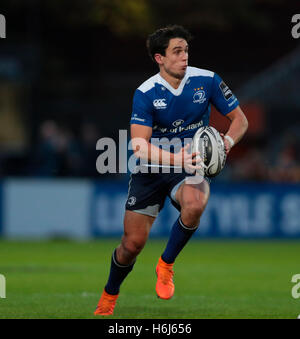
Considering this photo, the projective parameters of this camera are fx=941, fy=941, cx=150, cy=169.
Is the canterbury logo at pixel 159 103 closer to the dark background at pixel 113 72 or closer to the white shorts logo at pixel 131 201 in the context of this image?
the white shorts logo at pixel 131 201

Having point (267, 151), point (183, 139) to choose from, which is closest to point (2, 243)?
point (267, 151)

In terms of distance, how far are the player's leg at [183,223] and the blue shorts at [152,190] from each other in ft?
0.44

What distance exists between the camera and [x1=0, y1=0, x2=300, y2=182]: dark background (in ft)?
70.2

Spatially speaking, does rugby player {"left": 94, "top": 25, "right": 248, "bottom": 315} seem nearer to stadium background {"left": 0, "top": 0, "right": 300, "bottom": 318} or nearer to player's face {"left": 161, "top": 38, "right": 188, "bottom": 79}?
player's face {"left": 161, "top": 38, "right": 188, "bottom": 79}

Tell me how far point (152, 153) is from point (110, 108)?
61.4 feet

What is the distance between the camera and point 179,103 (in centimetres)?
873

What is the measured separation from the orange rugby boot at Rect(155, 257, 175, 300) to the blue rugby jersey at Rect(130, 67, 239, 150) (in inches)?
48.6

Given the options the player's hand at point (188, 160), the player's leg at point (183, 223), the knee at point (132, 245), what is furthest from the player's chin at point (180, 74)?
the knee at point (132, 245)

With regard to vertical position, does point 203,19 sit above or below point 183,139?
above

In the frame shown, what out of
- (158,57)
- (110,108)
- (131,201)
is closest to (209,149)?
(131,201)

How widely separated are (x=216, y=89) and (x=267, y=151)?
15.0m

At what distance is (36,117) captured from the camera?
27.0 meters
